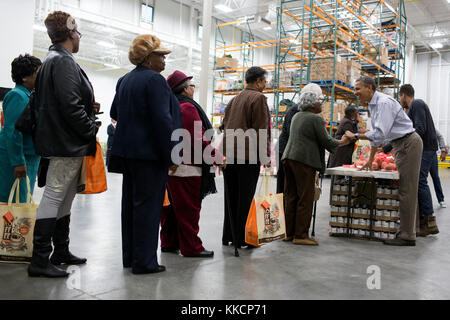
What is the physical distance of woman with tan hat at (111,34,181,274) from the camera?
2625 millimetres

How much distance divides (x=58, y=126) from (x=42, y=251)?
843 mm

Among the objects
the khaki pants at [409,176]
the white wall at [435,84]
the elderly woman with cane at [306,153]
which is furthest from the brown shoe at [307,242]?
the white wall at [435,84]

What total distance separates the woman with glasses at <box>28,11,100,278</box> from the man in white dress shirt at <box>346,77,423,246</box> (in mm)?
2610

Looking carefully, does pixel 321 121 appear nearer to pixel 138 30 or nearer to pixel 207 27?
pixel 207 27

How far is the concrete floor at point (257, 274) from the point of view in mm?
2441

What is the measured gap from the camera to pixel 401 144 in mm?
4000

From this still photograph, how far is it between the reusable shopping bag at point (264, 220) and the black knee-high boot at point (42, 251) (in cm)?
160

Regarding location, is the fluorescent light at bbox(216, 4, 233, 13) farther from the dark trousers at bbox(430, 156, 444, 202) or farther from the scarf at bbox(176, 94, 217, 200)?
the scarf at bbox(176, 94, 217, 200)

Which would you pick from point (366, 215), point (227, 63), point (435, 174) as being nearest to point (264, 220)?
point (366, 215)

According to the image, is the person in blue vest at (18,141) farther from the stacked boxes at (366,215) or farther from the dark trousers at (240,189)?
the stacked boxes at (366,215)

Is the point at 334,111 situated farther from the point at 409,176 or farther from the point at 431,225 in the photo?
the point at 409,176

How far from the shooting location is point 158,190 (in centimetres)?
275
